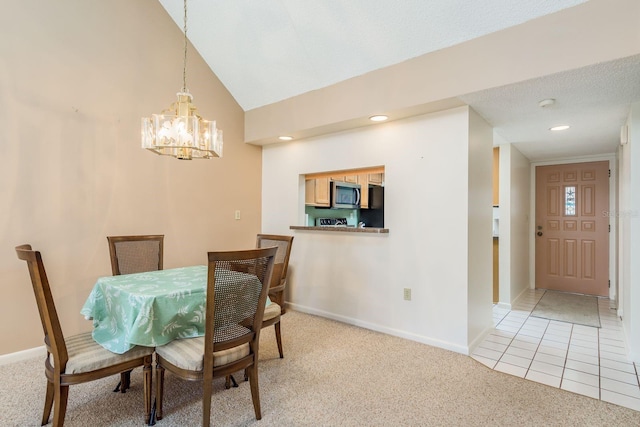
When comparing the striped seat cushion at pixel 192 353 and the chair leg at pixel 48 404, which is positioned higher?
the striped seat cushion at pixel 192 353

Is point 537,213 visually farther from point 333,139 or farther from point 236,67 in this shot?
point 236,67

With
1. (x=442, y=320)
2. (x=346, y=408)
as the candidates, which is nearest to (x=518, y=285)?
(x=442, y=320)

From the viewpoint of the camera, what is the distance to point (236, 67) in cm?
357

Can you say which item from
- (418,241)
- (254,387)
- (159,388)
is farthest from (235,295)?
(418,241)

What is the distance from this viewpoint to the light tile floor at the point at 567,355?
7.22 ft

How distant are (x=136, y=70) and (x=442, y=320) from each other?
365cm

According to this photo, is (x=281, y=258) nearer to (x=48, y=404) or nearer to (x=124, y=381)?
(x=124, y=381)

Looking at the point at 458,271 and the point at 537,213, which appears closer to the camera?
the point at 458,271

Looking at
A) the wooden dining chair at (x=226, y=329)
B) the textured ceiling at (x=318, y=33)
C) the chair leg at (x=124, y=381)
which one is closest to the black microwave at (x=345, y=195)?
the textured ceiling at (x=318, y=33)

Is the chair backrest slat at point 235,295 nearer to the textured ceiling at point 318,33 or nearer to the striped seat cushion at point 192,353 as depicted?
the striped seat cushion at point 192,353

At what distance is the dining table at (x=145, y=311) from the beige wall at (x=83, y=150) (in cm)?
108

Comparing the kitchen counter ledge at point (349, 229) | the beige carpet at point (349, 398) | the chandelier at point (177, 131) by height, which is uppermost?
the chandelier at point (177, 131)

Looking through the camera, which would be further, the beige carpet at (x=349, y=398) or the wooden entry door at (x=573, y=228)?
the wooden entry door at (x=573, y=228)

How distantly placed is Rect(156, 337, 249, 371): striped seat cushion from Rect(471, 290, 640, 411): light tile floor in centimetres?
196
